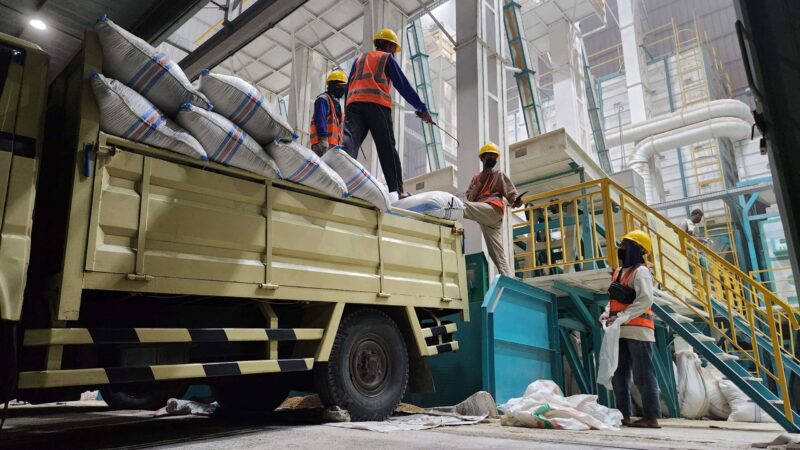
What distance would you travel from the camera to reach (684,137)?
681 inches

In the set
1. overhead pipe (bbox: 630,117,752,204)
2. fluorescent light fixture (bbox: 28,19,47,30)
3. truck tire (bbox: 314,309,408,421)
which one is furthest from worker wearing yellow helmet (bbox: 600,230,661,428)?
overhead pipe (bbox: 630,117,752,204)

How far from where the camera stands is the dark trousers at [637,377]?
4867 millimetres

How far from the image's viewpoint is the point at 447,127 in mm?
21516

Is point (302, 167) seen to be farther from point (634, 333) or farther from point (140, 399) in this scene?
point (140, 399)

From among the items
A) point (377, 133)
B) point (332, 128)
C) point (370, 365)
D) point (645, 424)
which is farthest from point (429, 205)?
point (645, 424)

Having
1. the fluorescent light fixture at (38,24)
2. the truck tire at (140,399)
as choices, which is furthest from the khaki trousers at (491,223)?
the fluorescent light fixture at (38,24)

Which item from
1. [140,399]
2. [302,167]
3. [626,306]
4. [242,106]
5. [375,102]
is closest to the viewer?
[242,106]

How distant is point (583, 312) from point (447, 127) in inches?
611

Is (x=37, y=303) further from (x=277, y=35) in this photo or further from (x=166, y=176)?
(x=277, y=35)

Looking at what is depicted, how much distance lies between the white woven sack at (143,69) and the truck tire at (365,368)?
71.9 inches

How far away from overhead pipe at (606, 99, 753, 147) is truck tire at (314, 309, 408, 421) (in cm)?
1625

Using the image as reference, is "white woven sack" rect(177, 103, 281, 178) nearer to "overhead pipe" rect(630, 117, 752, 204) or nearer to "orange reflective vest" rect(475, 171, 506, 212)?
"orange reflective vest" rect(475, 171, 506, 212)

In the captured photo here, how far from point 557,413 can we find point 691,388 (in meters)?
3.47

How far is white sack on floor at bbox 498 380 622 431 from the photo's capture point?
4.27m
